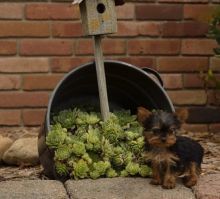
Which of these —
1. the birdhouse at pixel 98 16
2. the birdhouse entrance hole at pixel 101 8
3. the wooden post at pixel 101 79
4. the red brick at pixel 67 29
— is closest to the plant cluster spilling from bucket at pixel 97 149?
the wooden post at pixel 101 79

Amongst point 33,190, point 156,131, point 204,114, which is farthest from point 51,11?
point 156,131

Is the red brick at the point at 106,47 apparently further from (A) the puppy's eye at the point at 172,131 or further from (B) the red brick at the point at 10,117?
(A) the puppy's eye at the point at 172,131

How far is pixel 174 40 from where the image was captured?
4.60 meters

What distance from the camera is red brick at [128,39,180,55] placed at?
457cm

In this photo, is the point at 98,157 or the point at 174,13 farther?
the point at 174,13

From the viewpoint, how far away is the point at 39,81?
14.9 ft

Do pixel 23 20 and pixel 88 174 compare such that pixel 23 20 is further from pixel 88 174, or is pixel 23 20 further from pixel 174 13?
pixel 88 174

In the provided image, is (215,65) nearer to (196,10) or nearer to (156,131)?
(196,10)

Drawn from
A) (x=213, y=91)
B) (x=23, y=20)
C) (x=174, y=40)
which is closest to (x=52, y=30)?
(x=23, y=20)

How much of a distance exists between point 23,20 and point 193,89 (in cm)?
139

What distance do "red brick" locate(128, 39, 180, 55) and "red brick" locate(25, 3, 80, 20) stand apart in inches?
19.1

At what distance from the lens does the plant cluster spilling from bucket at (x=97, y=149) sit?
326cm

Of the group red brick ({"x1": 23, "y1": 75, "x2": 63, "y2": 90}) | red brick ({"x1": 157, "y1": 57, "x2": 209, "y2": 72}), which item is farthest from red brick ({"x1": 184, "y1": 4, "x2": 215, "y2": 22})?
red brick ({"x1": 23, "y1": 75, "x2": 63, "y2": 90})

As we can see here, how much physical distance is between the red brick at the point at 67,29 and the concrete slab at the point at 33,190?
1.57m
